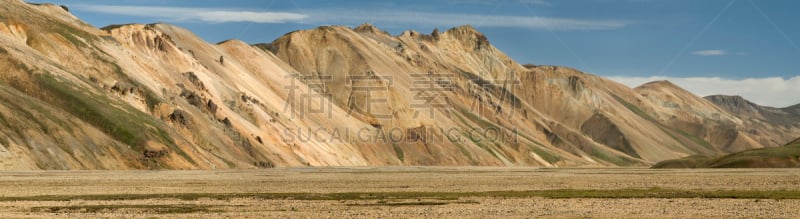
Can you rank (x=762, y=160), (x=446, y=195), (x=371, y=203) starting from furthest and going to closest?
(x=762, y=160), (x=446, y=195), (x=371, y=203)

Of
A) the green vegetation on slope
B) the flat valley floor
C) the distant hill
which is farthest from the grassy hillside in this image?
the green vegetation on slope

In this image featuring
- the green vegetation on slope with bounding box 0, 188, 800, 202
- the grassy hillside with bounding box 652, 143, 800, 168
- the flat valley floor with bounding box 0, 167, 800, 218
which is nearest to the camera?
the flat valley floor with bounding box 0, 167, 800, 218

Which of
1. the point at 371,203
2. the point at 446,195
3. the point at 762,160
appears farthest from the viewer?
the point at 762,160

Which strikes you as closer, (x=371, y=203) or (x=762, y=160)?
(x=371, y=203)

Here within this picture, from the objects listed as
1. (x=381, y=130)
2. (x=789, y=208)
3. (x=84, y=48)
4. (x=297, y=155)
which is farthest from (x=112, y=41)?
(x=789, y=208)

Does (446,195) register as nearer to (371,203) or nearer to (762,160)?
(371,203)

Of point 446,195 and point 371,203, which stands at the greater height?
point 371,203

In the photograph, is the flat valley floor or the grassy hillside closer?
the flat valley floor

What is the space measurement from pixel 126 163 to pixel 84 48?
106ft

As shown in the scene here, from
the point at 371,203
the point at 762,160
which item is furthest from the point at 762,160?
the point at 371,203

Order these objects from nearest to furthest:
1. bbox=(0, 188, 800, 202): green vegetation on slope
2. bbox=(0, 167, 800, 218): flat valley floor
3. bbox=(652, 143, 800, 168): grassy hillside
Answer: bbox=(0, 167, 800, 218): flat valley floor < bbox=(0, 188, 800, 202): green vegetation on slope < bbox=(652, 143, 800, 168): grassy hillside

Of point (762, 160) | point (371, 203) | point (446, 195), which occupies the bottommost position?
point (762, 160)

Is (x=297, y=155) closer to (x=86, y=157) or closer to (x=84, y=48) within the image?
(x=84, y=48)

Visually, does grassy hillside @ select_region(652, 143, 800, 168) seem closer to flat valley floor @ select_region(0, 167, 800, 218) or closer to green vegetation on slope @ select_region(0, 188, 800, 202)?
flat valley floor @ select_region(0, 167, 800, 218)
